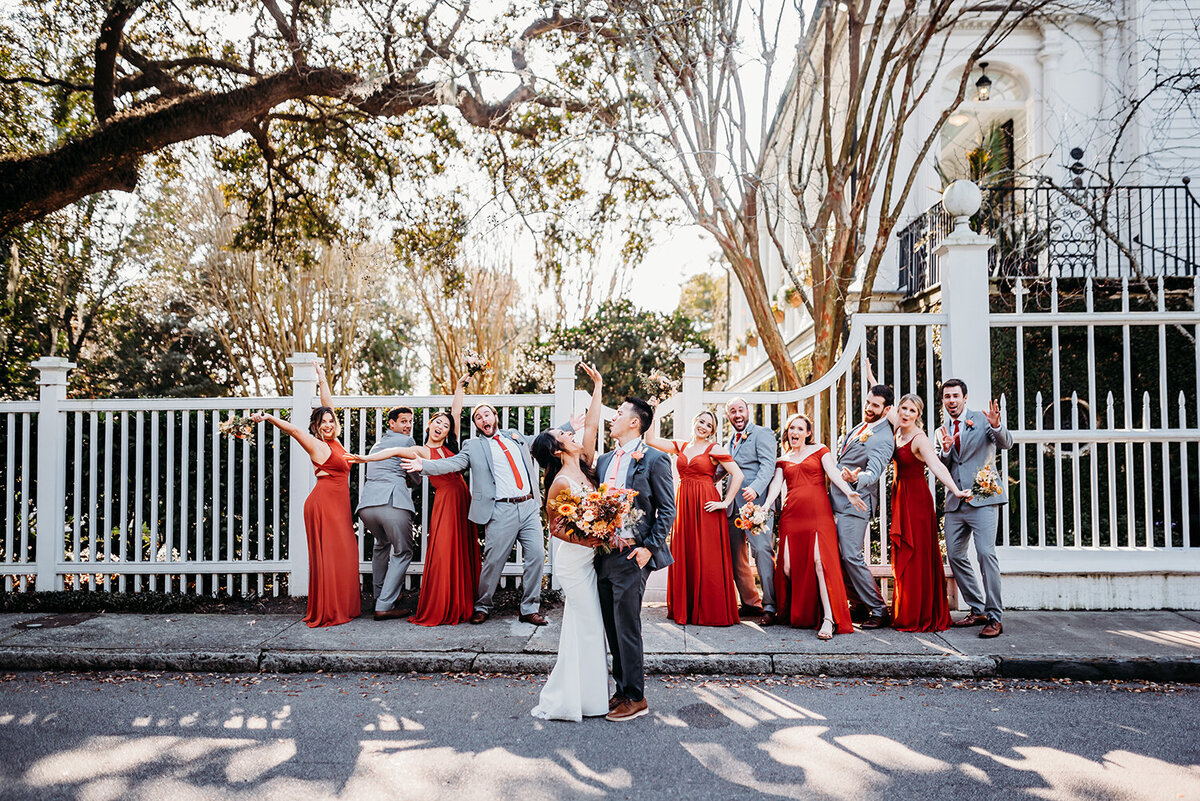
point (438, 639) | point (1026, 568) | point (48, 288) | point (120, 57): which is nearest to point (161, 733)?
point (438, 639)

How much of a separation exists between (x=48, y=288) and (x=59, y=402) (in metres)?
11.5

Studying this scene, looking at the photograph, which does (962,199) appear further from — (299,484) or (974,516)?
(299,484)

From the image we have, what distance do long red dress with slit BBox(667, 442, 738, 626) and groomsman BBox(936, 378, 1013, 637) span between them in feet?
5.90

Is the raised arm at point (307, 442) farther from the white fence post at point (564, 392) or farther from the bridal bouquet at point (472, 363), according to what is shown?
the white fence post at point (564, 392)

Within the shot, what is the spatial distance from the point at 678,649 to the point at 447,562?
2186 mm

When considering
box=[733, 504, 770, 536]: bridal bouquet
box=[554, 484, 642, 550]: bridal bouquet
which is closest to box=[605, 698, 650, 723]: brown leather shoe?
box=[554, 484, 642, 550]: bridal bouquet

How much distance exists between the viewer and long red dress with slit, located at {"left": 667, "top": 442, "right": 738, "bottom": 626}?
710 centimetres

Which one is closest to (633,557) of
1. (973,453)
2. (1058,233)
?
(973,453)

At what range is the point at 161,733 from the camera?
15.9ft

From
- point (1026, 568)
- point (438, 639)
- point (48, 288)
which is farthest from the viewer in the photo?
point (48, 288)

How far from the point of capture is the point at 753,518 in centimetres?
672

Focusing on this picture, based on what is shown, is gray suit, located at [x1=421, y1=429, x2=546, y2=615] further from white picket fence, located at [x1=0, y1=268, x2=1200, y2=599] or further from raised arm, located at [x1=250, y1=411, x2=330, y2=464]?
raised arm, located at [x1=250, y1=411, x2=330, y2=464]

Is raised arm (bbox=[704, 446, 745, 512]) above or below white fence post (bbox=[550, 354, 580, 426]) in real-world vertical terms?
below

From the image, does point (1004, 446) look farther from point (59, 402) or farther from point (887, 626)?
point (59, 402)
